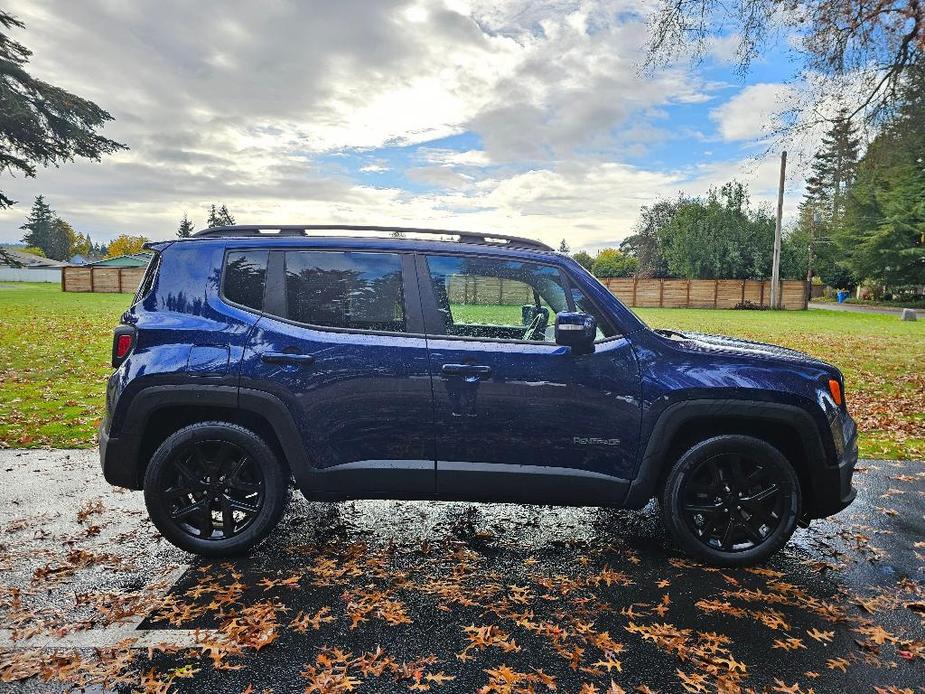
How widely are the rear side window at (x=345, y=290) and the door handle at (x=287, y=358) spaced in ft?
0.72

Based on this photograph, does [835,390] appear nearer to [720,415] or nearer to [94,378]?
[720,415]

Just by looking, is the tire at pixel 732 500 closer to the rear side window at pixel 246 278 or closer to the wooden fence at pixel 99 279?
the rear side window at pixel 246 278

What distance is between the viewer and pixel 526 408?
3502mm

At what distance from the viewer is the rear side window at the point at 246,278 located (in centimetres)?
366

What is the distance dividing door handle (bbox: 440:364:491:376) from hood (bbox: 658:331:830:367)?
1286 millimetres

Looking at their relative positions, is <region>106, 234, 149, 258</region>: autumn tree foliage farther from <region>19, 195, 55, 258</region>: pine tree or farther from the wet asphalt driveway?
the wet asphalt driveway

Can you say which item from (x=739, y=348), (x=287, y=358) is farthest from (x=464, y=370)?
(x=739, y=348)

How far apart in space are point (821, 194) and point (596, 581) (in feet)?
256

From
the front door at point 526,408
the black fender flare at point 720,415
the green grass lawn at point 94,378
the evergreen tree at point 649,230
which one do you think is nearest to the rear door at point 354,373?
the front door at point 526,408

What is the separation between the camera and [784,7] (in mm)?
11023

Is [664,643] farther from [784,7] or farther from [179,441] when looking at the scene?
[784,7]

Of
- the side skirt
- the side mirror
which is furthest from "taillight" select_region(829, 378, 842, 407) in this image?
the side mirror

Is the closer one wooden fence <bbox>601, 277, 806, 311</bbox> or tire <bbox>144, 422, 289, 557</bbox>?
tire <bbox>144, 422, 289, 557</bbox>

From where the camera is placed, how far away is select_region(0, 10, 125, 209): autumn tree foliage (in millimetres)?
23609
